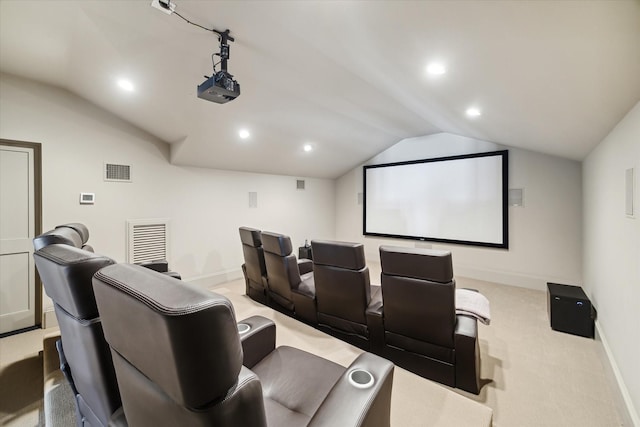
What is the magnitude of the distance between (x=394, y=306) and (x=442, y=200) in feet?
Answer: 13.1

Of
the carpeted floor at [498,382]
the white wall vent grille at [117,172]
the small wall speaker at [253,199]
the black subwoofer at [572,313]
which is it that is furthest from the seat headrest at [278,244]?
the black subwoofer at [572,313]

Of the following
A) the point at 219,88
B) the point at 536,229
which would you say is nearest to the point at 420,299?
the point at 219,88

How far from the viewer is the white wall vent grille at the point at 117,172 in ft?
11.9

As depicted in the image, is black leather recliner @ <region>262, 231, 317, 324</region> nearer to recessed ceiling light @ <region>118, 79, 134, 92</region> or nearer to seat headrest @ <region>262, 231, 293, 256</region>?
seat headrest @ <region>262, 231, 293, 256</region>

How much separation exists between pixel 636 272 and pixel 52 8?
4515 mm

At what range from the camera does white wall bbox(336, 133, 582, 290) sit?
427cm

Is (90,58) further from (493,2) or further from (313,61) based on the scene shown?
(493,2)

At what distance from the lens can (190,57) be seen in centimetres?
260

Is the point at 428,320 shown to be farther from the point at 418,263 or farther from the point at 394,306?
the point at 418,263

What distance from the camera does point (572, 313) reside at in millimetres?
2955

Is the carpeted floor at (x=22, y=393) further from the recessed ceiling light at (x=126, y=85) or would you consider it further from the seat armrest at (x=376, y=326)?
the recessed ceiling light at (x=126, y=85)

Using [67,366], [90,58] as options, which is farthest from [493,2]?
[90,58]

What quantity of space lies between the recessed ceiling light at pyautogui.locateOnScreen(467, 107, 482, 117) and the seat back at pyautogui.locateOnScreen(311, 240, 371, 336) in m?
1.93

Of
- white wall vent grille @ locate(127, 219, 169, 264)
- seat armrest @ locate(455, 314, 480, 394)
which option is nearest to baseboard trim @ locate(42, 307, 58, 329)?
white wall vent grille @ locate(127, 219, 169, 264)
